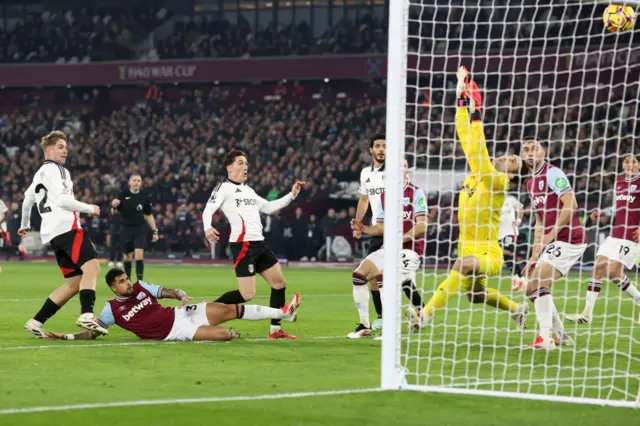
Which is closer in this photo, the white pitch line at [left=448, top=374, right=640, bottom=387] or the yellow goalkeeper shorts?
the white pitch line at [left=448, top=374, right=640, bottom=387]

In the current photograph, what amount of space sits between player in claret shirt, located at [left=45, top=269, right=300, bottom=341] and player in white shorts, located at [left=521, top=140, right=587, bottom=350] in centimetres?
271

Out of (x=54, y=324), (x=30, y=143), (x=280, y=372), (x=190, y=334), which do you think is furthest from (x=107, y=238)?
(x=280, y=372)

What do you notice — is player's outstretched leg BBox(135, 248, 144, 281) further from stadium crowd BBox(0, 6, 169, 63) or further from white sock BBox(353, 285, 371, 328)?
stadium crowd BBox(0, 6, 169, 63)

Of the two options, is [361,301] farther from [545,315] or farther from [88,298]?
[88,298]

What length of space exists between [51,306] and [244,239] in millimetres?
2102

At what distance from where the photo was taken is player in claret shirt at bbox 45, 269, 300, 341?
1056 cm

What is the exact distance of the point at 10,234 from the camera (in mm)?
34906

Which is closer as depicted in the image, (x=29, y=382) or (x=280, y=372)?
(x=29, y=382)

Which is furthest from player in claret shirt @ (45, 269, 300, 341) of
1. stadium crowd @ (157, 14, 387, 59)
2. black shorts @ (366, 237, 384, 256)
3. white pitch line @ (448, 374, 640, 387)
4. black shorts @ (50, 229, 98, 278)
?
stadium crowd @ (157, 14, 387, 59)

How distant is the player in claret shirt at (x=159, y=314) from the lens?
34.7 feet

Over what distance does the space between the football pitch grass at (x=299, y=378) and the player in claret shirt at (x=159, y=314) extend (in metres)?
0.21

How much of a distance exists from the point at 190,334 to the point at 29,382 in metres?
2.94

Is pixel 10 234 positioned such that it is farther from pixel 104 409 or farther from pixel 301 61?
pixel 104 409

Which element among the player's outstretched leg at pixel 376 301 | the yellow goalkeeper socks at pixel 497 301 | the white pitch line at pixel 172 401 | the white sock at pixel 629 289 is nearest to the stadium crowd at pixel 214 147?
the white sock at pixel 629 289
